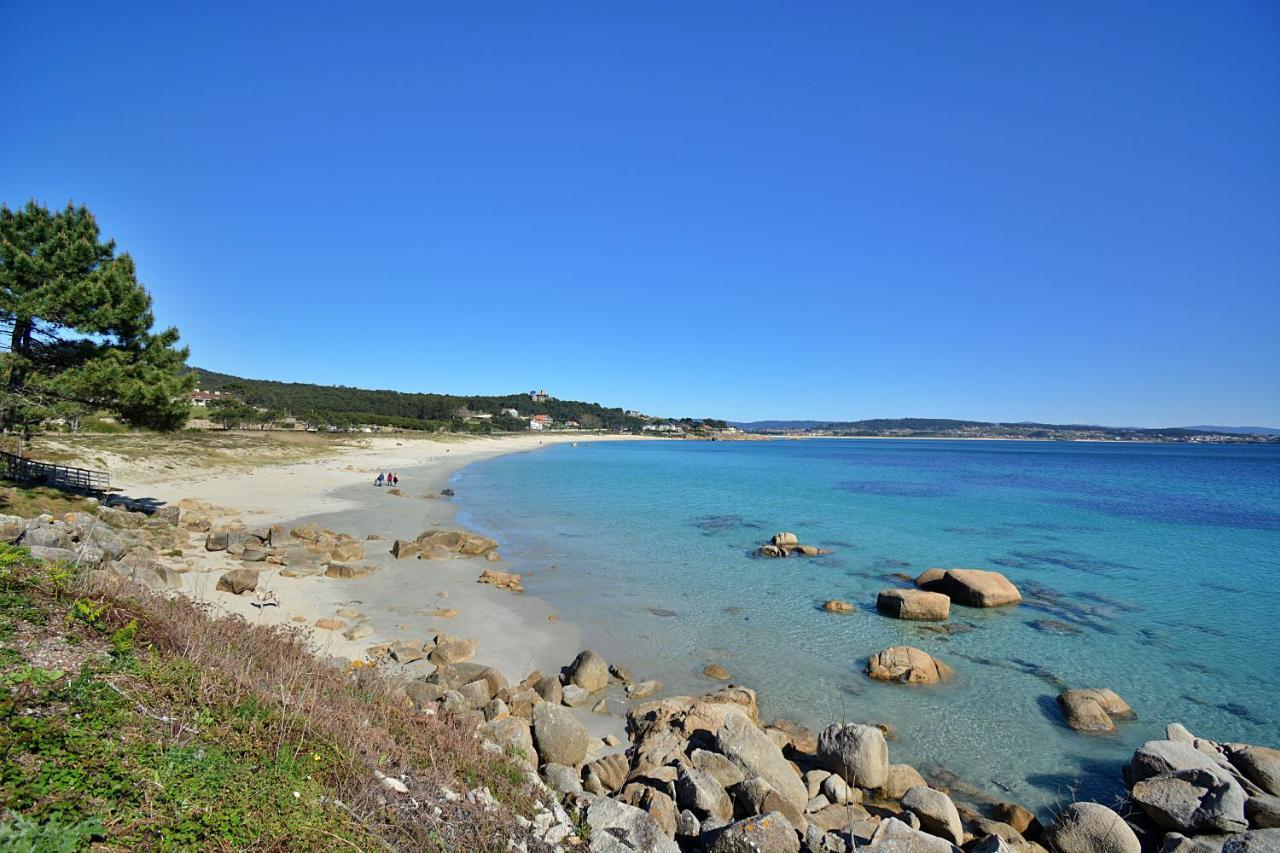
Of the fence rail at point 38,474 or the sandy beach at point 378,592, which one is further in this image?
the fence rail at point 38,474

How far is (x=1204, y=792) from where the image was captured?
7688 mm

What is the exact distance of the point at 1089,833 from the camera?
7.43m

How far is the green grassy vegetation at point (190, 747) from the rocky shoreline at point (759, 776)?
47.4 inches

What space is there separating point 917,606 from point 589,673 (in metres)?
11.0

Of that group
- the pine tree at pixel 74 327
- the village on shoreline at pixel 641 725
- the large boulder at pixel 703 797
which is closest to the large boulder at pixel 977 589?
the village on shoreline at pixel 641 725

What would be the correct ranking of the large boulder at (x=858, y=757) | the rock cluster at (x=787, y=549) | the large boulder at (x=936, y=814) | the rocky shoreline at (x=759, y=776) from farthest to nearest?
the rock cluster at (x=787, y=549), the large boulder at (x=858, y=757), the large boulder at (x=936, y=814), the rocky shoreline at (x=759, y=776)

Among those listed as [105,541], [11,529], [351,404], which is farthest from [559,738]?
[351,404]

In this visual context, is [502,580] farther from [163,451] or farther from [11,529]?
[163,451]

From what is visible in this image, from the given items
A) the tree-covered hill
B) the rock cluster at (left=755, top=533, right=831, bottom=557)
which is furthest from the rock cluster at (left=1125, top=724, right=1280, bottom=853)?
the tree-covered hill

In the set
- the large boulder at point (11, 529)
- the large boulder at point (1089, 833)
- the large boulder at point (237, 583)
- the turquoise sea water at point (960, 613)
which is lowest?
the turquoise sea water at point (960, 613)

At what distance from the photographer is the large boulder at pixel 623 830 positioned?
225 inches

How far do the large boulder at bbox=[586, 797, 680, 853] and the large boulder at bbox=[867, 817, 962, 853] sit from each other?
2.15 m

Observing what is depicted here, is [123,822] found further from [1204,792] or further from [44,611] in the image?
[1204,792]

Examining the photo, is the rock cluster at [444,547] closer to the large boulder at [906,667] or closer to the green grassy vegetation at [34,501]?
the green grassy vegetation at [34,501]
